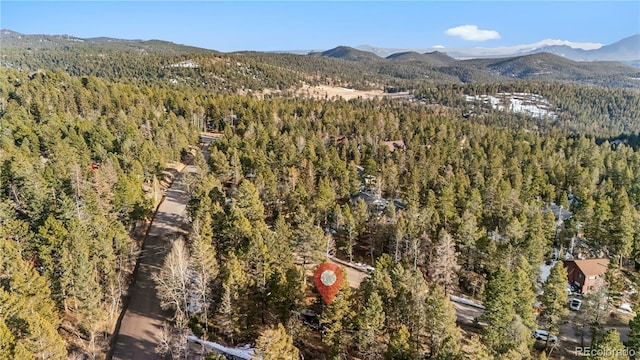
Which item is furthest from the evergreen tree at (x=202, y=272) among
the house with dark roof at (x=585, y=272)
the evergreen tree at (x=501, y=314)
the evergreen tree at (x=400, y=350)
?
the house with dark roof at (x=585, y=272)

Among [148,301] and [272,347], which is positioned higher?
[272,347]

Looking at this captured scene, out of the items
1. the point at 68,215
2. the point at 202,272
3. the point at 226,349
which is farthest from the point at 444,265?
the point at 68,215

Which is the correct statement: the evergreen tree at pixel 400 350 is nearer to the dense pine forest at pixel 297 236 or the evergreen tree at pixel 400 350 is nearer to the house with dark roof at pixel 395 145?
the dense pine forest at pixel 297 236

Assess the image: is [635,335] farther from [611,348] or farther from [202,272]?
[202,272]

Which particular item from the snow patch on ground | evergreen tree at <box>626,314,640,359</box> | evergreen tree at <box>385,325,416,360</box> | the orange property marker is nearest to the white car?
evergreen tree at <box>626,314,640,359</box>

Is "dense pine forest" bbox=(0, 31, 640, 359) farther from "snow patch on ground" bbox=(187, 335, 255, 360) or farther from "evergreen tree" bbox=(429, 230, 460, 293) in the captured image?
"snow patch on ground" bbox=(187, 335, 255, 360)

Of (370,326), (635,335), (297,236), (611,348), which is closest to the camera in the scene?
(611,348)
